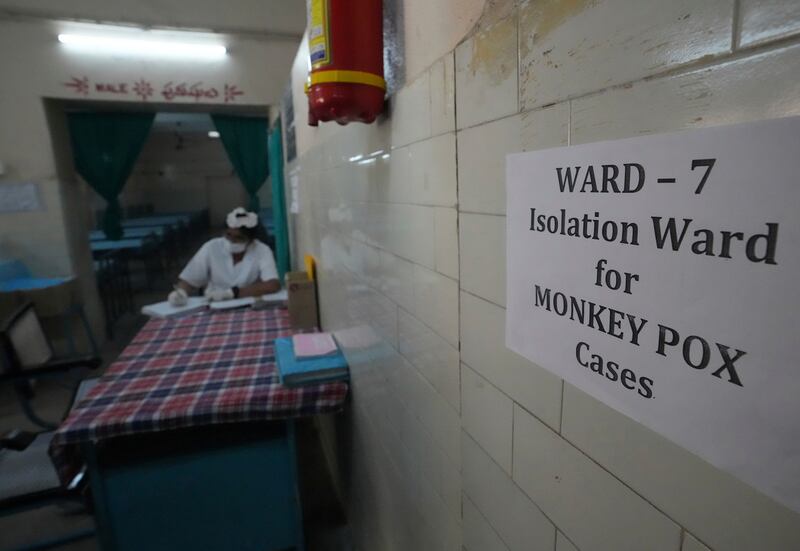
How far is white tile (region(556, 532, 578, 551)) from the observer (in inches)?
21.5

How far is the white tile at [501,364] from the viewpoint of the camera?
1.84ft

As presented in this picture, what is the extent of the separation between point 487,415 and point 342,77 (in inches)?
27.2

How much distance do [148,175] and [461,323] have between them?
44.6 ft

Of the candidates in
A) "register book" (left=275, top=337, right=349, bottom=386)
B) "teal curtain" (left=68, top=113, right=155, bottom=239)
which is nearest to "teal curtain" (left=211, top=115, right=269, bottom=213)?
"teal curtain" (left=68, top=113, right=155, bottom=239)

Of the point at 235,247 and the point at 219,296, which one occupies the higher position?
the point at 235,247

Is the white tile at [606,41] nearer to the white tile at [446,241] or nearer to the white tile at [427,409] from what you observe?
the white tile at [446,241]

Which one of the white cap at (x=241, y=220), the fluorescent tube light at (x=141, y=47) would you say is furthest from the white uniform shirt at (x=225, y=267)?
the fluorescent tube light at (x=141, y=47)

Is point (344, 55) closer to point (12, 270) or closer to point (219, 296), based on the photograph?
point (219, 296)

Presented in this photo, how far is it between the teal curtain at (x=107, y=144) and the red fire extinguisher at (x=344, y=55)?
535cm

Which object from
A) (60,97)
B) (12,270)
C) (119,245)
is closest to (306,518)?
(12,270)

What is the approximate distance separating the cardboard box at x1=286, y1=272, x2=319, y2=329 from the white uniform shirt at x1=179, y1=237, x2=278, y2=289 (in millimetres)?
1074

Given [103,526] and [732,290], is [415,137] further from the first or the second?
[103,526]

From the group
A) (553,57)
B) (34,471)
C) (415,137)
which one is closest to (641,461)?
(553,57)

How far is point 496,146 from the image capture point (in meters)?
0.63
